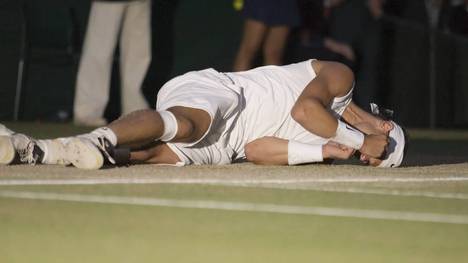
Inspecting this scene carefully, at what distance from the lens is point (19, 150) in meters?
6.73

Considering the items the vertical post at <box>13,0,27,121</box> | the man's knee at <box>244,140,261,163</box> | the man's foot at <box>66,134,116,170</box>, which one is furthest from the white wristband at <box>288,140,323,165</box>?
the vertical post at <box>13,0,27,121</box>

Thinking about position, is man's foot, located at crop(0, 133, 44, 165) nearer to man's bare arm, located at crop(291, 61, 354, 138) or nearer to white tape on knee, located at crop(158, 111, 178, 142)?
white tape on knee, located at crop(158, 111, 178, 142)

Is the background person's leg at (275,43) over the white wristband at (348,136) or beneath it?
beneath

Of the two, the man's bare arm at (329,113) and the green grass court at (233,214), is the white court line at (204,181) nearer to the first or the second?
the green grass court at (233,214)

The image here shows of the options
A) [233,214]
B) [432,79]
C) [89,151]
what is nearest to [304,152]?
[89,151]

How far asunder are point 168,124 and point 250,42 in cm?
664

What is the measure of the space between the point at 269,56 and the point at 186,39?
1.40m

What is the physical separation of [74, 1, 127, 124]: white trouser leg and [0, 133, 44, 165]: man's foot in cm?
663

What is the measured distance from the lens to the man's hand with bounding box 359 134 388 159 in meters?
7.58

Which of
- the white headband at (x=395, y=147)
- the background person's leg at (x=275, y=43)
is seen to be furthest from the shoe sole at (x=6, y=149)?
the background person's leg at (x=275, y=43)

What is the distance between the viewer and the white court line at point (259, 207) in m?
5.64

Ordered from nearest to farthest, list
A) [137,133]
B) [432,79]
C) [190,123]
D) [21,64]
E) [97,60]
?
[137,133] < [190,123] < [97,60] < [21,64] < [432,79]

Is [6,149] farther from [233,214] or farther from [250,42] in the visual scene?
[250,42]

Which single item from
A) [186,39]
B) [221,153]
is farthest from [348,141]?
[186,39]
